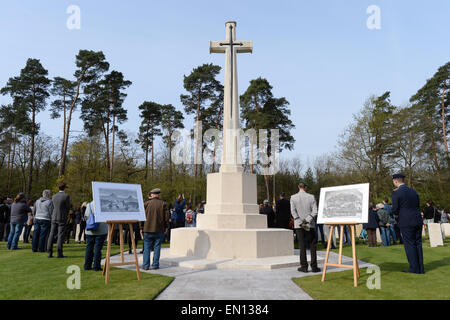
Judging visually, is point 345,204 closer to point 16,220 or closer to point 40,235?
point 40,235

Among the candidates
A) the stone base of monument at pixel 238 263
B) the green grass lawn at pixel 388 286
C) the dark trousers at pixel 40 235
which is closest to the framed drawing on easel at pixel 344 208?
the green grass lawn at pixel 388 286

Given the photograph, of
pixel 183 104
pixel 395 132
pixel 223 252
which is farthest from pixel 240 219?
pixel 183 104

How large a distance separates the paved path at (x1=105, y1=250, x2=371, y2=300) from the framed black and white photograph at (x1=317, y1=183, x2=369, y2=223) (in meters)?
1.45

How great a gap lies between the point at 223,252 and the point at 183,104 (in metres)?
25.8

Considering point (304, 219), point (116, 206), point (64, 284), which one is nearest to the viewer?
point (64, 284)

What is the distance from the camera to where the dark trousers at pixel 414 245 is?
6.78 m

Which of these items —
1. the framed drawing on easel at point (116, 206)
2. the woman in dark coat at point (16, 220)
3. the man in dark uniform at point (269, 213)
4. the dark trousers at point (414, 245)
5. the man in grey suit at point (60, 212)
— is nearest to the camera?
the framed drawing on easel at point (116, 206)

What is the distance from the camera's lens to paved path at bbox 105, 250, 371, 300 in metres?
4.89

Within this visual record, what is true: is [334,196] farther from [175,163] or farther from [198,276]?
[175,163]

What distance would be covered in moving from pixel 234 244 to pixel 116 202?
3.72m

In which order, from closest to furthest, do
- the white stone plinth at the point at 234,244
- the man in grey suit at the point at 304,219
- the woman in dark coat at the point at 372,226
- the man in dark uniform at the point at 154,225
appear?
1. the man in grey suit at the point at 304,219
2. the man in dark uniform at the point at 154,225
3. the white stone plinth at the point at 234,244
4. the woman in dark coat at the point at 372,226

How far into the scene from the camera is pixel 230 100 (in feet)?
37.0

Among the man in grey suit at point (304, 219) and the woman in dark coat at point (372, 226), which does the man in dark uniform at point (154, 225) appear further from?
the woman in dark coat at point (372, 226)

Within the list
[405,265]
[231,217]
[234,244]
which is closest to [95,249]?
[234,244]
